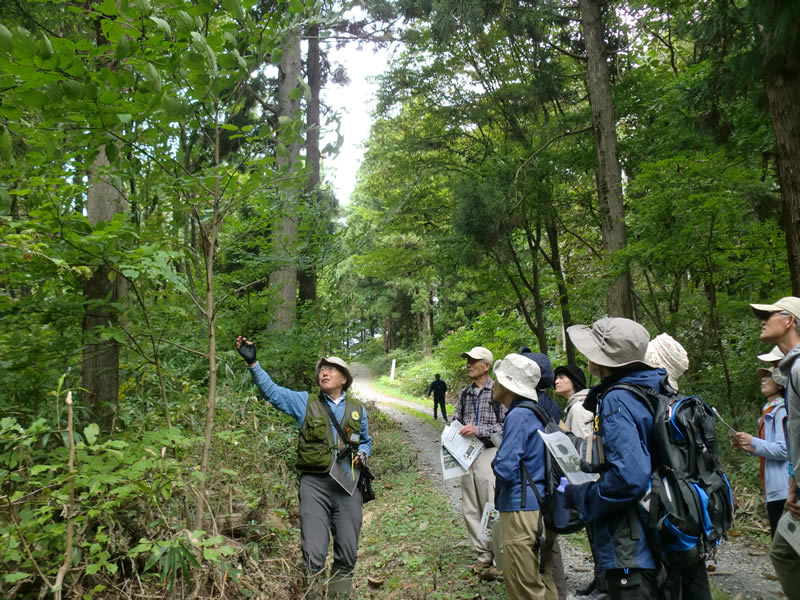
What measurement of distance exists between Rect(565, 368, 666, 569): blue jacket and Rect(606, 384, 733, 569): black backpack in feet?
0.16

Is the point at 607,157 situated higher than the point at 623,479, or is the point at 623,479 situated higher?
the point at 607,157

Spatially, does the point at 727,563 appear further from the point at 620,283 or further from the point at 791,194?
the point at 620,283

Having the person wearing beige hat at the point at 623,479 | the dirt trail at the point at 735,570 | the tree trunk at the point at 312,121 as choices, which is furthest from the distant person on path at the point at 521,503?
the tree trunk at the point at 312,121

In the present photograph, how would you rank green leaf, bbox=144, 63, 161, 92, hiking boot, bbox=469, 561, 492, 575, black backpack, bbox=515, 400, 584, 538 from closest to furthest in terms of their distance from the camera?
1. green leaf, bbox=144, 63, 161, 92
2. black backpack, bbox=515, 400, 584, 538
3. hiking boot, bbox=469, 561, 492, 575

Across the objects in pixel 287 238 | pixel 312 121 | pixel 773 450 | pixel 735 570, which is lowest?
pixel 735 570

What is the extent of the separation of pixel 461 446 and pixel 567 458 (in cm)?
198

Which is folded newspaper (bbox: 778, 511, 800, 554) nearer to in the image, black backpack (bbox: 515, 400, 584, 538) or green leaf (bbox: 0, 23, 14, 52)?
black backpack (bbox: 515, 400, 584, 538)

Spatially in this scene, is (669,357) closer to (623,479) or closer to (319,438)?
(623,479)

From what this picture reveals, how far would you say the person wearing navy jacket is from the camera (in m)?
2.36

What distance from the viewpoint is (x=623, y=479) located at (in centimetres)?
233

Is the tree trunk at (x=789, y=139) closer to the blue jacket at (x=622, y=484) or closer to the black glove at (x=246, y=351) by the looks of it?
the blue jacket at (x=622, y=484)

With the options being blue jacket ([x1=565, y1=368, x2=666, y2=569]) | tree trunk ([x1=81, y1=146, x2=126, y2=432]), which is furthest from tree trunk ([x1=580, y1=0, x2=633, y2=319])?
tree trunk ([x1=81, y1=146, x2=126, y2=432])

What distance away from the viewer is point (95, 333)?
3.54 meters

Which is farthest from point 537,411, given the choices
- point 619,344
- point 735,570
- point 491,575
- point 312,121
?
point 312,121
